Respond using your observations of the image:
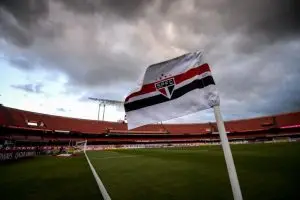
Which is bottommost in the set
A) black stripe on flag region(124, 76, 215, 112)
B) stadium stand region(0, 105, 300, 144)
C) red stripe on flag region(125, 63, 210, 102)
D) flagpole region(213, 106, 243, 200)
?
flagpole region(213, 106, 243, 200)

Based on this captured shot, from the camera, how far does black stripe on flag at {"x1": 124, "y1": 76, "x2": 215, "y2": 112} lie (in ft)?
10.8

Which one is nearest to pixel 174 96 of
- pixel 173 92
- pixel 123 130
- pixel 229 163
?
pixel 173 92

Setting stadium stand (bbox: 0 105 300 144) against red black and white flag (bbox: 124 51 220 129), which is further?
stadium stand (bbox: 0 105 300 144)

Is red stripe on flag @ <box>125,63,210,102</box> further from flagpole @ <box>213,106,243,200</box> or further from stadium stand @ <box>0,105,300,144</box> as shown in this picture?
stadium stand @ <box>0,105,300,144</box>

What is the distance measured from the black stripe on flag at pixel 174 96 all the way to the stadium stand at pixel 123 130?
50.7 meters

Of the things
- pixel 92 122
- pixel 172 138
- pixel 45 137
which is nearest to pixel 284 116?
pixel 172 138

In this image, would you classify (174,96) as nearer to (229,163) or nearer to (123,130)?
(229,163)

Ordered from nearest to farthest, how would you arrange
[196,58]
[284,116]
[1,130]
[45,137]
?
[196,58] → [1,130] → [45,137] → [284,116]

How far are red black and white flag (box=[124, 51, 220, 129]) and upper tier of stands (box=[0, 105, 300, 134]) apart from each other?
169 ft

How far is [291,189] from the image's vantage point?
4.73 m

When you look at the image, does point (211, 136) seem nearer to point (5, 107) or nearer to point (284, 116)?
point (284, 116)

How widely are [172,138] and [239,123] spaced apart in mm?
25650

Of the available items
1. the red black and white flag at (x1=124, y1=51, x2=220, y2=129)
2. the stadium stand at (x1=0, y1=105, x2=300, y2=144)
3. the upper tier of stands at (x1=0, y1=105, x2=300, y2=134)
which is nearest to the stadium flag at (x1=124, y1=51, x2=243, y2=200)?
the red black and white flag at (x1=124, y1=51, x2=220, y2=129)

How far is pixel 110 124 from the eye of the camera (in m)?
77.3
